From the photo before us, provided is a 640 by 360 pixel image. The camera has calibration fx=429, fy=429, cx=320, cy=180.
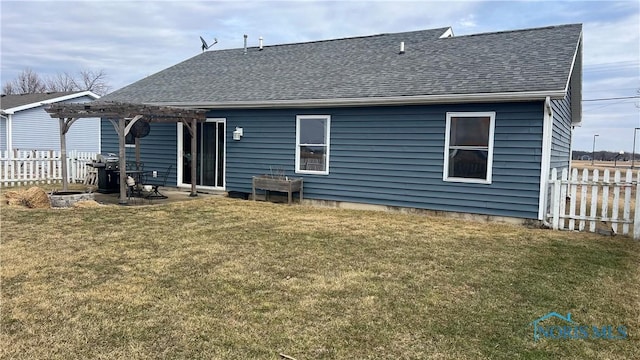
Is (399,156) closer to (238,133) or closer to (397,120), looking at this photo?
(397,120)

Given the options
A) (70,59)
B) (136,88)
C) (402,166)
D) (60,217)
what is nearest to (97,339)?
(60,217)

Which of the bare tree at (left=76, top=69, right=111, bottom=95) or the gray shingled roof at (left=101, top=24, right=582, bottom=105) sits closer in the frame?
the gray shingled roof at (left=101, top=24, right=582, bottom=105)

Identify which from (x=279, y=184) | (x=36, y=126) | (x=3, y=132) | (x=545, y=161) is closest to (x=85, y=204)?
(x=279, y=184)

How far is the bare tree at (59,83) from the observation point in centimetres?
4592

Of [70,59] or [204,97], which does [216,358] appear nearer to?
[204,97]

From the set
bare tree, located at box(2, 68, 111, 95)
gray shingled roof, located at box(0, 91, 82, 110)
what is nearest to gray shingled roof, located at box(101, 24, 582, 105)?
gray shingled roof, located at box(0, 91, 82, 110)

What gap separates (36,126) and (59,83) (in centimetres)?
2922

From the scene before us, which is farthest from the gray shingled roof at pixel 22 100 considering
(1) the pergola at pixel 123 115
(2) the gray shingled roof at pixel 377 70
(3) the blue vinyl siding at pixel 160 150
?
(1) the pergola at pixel 123 115

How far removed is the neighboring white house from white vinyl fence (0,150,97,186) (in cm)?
879

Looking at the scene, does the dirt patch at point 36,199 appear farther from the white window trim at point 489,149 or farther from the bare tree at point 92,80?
the bare tree at point 92,80

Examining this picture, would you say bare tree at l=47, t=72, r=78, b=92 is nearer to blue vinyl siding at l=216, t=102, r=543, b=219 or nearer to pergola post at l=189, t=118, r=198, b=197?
pergola post at l=189, t=118, r=198, b=197

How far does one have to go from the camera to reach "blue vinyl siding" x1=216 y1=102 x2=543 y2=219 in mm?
7766

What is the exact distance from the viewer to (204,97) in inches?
442

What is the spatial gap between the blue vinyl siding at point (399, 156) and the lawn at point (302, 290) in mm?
1091
